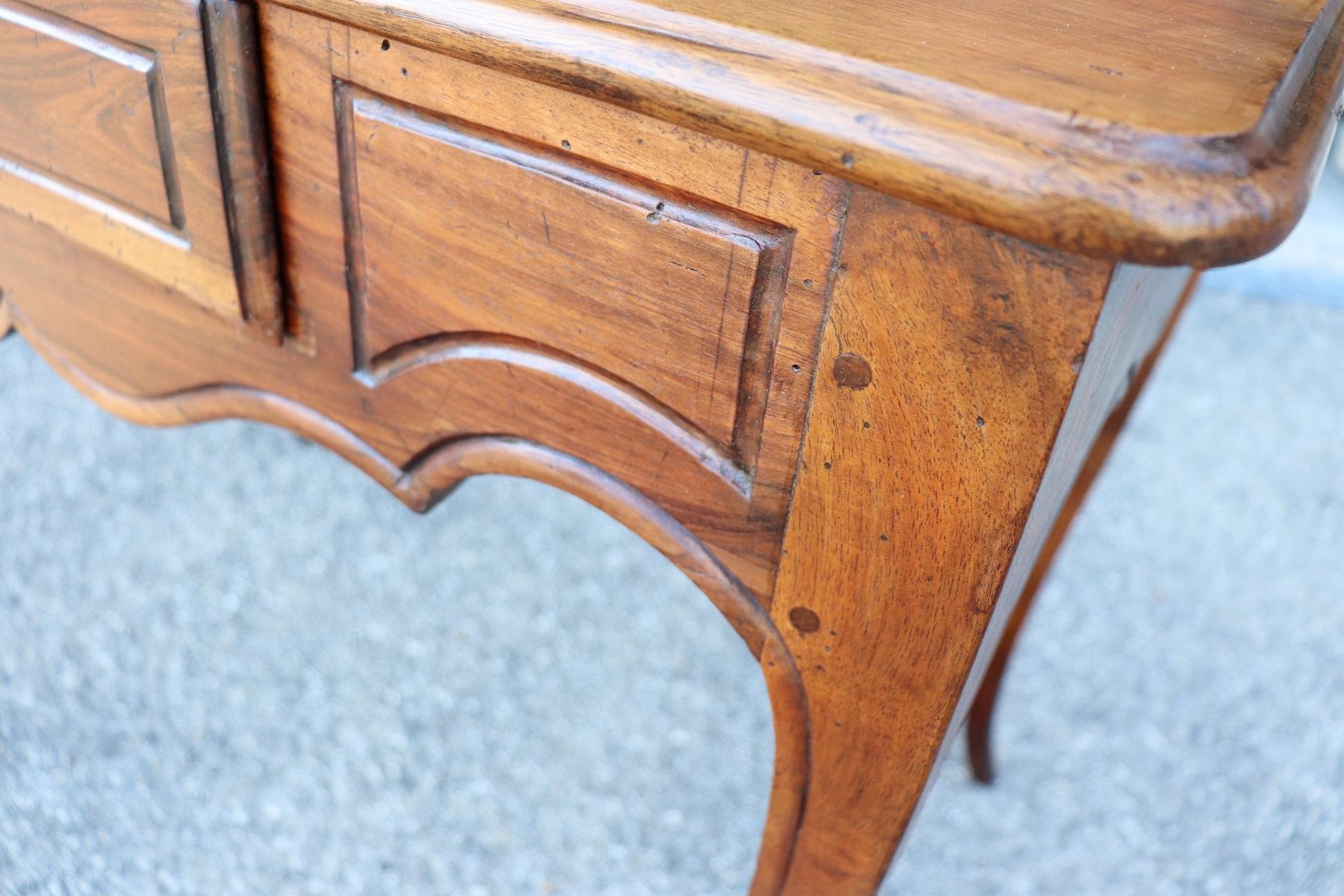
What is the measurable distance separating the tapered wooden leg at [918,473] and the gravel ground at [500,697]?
19.0 inches

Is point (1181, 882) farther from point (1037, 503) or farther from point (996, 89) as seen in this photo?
point (996, 89)

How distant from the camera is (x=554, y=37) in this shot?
0.41 metres

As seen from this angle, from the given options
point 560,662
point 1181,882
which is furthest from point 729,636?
point 1181,882

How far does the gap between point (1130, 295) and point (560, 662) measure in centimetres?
79

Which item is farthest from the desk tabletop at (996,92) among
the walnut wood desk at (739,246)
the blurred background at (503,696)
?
the blurred background at (503,696)

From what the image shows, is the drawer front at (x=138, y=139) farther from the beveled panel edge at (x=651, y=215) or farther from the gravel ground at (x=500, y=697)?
the gravel ground at (x=500, y=697)

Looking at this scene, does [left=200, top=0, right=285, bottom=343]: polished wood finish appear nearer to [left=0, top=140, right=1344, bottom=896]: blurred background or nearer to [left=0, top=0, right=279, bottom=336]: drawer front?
[left=0, top=0, right=279, bottom=336]: drawer front

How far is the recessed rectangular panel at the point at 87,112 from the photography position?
531 mm

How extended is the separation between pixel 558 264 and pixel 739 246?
0.30ft

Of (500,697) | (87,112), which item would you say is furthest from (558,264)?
(500,697)

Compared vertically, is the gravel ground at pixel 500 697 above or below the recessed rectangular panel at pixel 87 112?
below

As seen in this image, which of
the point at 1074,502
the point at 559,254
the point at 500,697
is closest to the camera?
the point at 559,254

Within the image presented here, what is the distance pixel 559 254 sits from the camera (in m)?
0.48

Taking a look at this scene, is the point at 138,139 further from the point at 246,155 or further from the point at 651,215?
the point at 651,215
